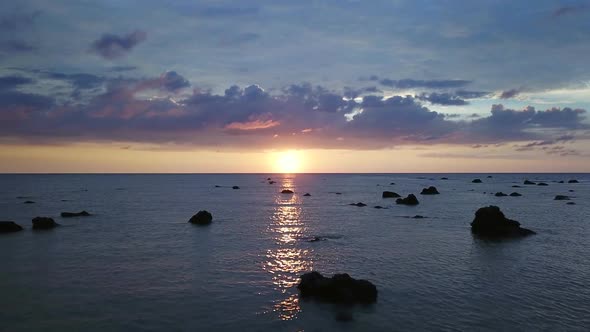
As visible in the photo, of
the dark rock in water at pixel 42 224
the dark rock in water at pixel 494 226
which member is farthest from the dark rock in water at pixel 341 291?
the dark rock in water at pixel 42 224

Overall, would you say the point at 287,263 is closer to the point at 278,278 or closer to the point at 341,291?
the point at 278,278

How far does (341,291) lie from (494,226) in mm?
34373

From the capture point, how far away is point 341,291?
23.5 meters

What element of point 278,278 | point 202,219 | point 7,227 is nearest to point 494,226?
point 278,278

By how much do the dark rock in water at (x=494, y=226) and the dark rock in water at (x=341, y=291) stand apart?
1214 inches

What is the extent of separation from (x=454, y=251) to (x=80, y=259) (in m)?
34.9

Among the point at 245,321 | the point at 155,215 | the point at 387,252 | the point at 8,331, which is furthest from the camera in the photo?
the point at 155,215

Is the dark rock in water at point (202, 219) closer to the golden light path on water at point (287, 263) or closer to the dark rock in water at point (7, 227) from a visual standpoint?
the golden light path on water at point (287, 263)

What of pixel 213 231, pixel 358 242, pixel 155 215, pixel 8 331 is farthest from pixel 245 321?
pixel 155 215

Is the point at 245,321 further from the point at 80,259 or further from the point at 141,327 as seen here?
the point at 80,259

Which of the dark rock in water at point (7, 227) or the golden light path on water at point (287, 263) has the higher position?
the dark rock in water at point (7, 227)

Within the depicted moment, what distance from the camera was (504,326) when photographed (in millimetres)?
19984

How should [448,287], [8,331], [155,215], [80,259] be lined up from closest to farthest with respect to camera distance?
[8,331] → [448,287] → [80,259] → [155,215]

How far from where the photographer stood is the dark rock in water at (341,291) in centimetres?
2347
